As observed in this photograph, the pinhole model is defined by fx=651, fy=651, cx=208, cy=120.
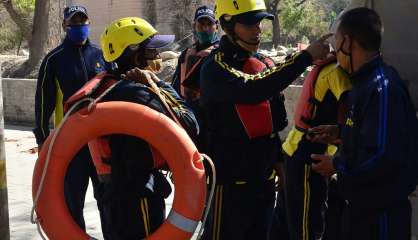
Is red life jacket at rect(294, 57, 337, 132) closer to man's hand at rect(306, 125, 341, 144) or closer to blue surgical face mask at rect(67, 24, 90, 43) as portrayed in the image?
man's hand at rect(306, 125, 341, 144)

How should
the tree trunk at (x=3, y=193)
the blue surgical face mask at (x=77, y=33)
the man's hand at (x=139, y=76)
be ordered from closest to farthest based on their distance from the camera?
the man's hand at (x=139, y=76), the tree trunk at (x=3, y=193), the blue surgical face mask at (x=77, y=33)

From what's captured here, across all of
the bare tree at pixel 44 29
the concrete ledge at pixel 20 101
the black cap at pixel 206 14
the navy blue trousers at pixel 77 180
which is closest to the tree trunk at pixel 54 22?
the bare tree at pixel 44 29

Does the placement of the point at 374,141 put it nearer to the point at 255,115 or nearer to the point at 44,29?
the point at 255,115

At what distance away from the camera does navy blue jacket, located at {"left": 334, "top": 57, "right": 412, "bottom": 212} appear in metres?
2.72

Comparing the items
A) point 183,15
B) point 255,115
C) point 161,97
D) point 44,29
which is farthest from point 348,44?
point 183,15

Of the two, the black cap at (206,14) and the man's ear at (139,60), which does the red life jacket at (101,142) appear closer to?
the man's ear at (139,60)

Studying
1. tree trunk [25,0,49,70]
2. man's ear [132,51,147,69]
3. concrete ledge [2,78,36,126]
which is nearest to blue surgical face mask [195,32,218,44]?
man's ear [132,51,147,69]

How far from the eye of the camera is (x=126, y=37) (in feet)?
10.9

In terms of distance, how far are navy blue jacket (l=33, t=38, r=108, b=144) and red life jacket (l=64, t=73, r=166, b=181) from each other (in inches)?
65.0

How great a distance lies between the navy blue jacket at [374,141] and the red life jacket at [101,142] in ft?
3.09

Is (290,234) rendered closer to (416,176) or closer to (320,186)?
(320,186)

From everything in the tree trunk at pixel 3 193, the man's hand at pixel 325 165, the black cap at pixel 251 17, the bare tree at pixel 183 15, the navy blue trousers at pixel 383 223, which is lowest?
the bare tree at pixel 183 15

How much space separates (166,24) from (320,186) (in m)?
25.2

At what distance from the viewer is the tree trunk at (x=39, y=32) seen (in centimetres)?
1558
